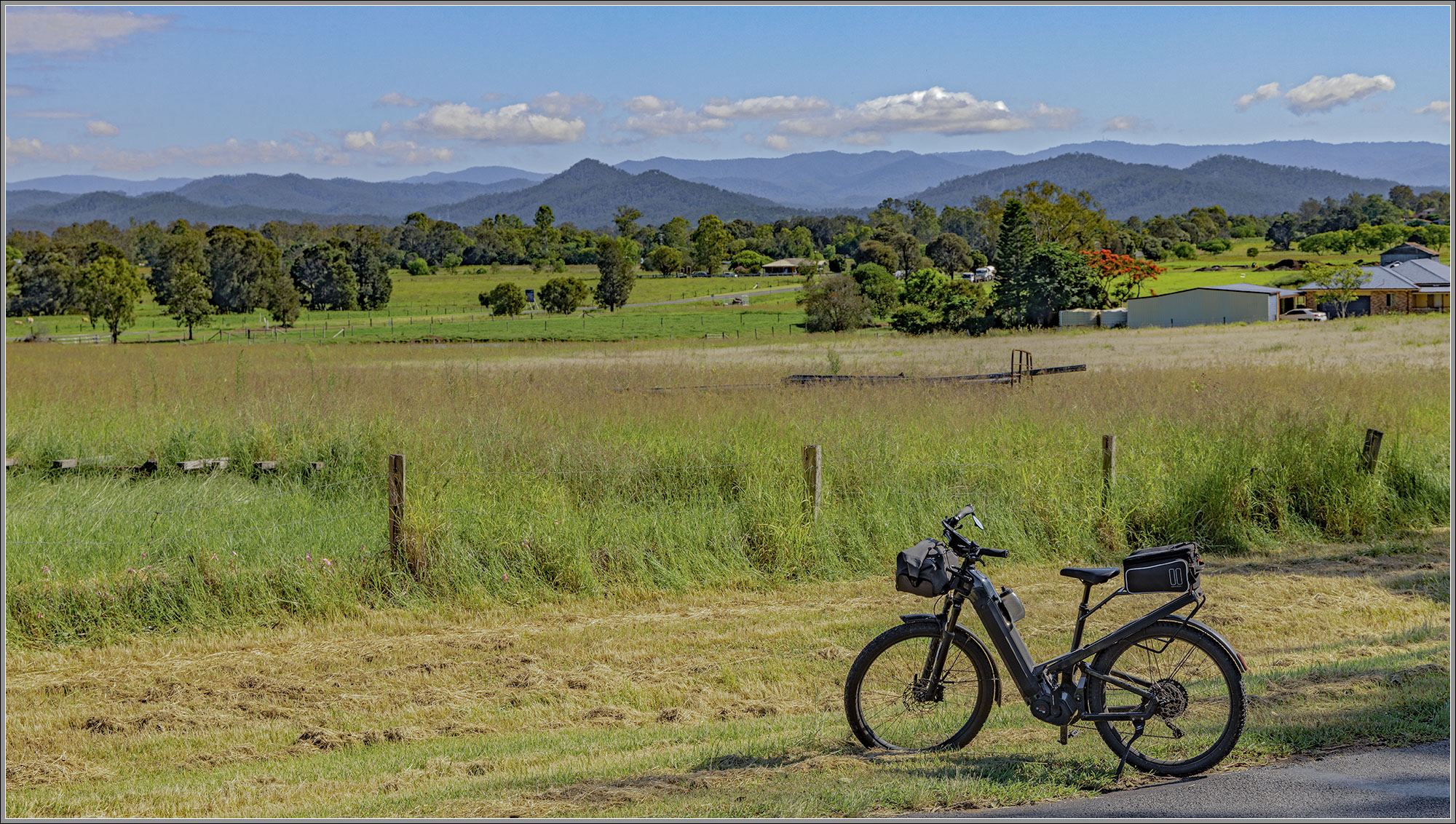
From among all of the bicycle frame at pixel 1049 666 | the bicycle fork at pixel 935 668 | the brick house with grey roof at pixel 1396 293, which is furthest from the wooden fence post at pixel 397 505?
the brick house with grey roof at pixel 1396 293

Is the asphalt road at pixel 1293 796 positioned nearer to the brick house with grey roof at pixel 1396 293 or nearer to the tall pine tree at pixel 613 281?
the brick house with grey roof at pixel 1396 293

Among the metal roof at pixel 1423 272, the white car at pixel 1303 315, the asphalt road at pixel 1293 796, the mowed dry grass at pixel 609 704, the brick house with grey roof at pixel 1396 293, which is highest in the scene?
the metal roof at pixel 1423 272

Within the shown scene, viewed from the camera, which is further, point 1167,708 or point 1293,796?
point 1167,708

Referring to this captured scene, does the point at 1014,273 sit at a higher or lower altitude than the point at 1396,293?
higher

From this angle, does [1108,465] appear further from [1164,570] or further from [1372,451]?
[1164,570]

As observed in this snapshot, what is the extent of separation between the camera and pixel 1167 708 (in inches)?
208

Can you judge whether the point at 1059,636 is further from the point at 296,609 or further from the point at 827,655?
the point at 296,609

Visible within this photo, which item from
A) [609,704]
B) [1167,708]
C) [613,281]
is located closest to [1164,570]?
[1167,708]

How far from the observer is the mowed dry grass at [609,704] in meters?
5.47

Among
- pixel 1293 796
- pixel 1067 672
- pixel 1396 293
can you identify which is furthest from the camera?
pixel 1396 293

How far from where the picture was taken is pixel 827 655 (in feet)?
28.6

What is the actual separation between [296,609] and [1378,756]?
816 cm

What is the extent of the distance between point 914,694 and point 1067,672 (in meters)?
0.79

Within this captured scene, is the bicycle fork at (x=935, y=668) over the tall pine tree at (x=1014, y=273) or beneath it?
beneath
